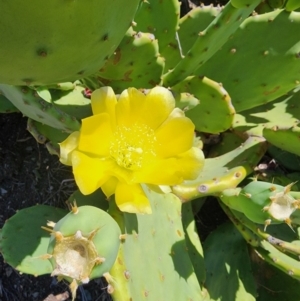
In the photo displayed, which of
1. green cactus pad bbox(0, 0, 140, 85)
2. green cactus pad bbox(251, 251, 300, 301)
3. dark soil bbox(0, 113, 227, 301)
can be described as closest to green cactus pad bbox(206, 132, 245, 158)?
green cactus pad bbox(251, 251, 300, 301)

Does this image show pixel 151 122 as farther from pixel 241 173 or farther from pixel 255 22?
pixel 255 22

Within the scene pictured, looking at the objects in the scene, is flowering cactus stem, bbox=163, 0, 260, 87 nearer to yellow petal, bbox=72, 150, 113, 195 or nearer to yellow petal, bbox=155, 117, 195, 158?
yellow petal, bbox=155, 117, 195, 158

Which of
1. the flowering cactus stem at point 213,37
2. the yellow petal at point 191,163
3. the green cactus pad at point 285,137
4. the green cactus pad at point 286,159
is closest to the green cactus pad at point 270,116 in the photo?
the green cactus pad at point 285,137

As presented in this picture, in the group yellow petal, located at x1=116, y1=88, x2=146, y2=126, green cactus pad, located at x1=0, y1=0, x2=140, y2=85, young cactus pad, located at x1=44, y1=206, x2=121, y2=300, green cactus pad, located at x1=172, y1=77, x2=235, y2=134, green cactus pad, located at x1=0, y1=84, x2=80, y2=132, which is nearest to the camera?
green cactus pad, located at x1=0, y1=0, x2=140, y2=85

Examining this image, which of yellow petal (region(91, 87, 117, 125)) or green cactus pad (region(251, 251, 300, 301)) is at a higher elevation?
yellow petal (region(91, 87, 117, 125))

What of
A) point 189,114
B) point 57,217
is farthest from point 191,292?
point 189,114

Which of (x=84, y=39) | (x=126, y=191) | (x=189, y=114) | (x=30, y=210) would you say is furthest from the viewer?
(x=189, y=114)

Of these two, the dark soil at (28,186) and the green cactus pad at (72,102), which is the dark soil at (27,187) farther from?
the green cactus pad at (72,102)
